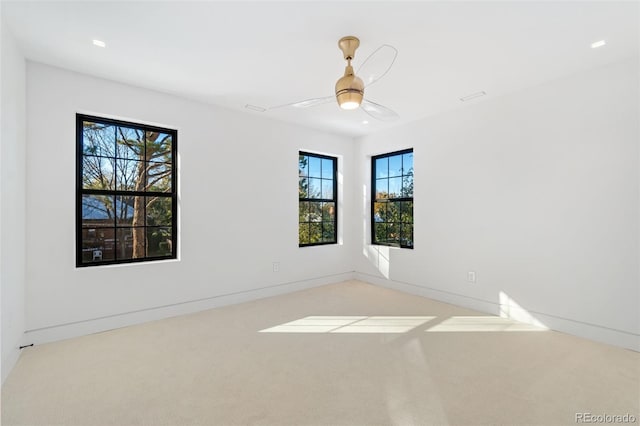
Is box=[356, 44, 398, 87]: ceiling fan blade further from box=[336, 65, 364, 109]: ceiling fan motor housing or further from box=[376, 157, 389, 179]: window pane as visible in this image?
box=[376, 157, 389, 179]: window pane

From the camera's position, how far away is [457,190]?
4055mm

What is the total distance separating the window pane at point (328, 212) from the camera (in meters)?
5.32

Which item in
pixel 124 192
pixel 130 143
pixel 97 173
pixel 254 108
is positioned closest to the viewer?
pixel 97 173

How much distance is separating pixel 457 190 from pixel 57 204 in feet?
14.5

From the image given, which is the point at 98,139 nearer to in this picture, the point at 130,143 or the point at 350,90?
the point at 130,143

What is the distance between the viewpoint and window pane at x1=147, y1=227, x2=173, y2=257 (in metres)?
3.57

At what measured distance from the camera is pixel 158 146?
3633 mm

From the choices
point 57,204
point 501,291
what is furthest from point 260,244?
point 501,291

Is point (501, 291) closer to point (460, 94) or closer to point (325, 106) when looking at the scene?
point (460, 94)

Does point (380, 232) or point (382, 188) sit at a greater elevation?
point (382, 188)

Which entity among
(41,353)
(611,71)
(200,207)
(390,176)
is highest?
(611,71)

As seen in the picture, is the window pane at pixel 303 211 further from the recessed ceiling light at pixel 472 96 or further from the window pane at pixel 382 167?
the recessed ceiling light at pixel 472 96

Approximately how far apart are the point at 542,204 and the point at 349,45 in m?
2.58

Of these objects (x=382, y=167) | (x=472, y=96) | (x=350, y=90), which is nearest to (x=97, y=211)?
(x=350, y=90)
